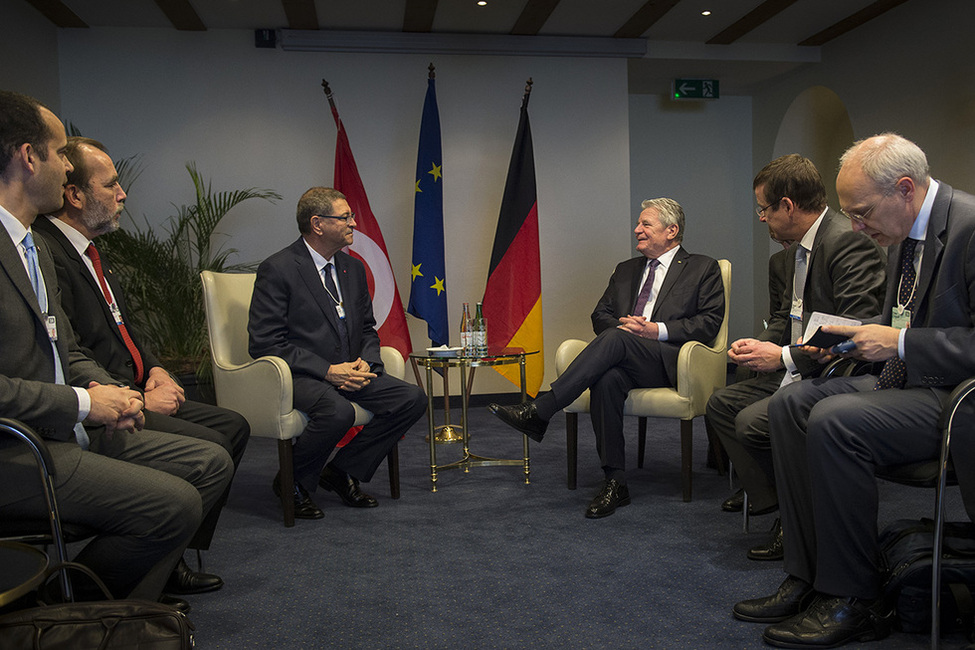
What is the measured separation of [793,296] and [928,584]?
1.33 m

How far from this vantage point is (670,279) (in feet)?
12.9

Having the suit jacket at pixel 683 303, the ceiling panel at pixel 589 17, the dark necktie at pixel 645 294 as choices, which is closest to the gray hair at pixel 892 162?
the suit jacket at pixel 683 303

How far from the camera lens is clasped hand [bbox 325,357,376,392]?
11.4 ft

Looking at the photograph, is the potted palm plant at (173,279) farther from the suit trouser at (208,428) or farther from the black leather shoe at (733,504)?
the black leather shoe at (733,504)

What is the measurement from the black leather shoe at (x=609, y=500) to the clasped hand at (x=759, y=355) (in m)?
0.87

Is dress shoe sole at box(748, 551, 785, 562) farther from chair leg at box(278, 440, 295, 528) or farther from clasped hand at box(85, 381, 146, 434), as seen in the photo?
clasped hand at box(85, 381, 146, 434)

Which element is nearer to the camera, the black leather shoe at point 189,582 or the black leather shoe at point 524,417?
the black leather shoe at point 189,582

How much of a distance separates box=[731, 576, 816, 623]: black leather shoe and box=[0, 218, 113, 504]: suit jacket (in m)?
1.82

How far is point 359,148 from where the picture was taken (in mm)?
6277

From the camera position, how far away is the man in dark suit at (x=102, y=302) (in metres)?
2.59

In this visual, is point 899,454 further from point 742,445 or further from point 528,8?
point 528,8

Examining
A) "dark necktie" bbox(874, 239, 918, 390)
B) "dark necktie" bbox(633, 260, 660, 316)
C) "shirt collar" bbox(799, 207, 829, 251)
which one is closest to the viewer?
"dark necktie" bbox(874, 239, 918, 390)

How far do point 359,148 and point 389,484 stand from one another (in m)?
3.25

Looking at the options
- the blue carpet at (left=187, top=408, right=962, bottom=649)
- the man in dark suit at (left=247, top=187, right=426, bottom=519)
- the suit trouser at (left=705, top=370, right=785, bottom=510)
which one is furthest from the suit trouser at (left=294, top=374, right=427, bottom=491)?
the suit trouser at (left=705, top=370, right=785, bottom=510)
